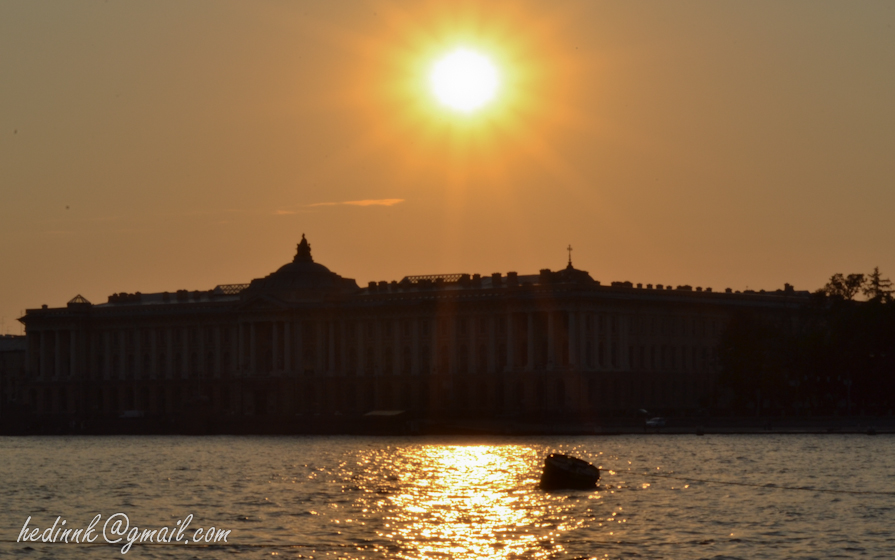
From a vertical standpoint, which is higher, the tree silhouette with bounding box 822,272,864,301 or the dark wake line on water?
the tree silhouette with bounding box 822,272,864,301

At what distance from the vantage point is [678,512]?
2532 inches

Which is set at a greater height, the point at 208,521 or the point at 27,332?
the point at 27,332

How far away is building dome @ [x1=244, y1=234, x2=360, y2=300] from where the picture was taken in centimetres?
16638

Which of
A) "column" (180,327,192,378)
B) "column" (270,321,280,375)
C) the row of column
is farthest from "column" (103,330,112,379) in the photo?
"column" (270,321,280,375)

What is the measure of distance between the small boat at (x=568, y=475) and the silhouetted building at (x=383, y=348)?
203ft

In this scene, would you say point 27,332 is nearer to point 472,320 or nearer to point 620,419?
point 472,320

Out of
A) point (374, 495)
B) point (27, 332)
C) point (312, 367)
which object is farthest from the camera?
point (27, 332)

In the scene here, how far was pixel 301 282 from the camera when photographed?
167875 mm

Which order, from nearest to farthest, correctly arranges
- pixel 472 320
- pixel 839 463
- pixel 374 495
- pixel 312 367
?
pixel 374 495, pixel 839 463, pixel 472 320, pixel 312 367

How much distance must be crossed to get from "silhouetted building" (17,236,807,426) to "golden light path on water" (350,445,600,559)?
166 ft

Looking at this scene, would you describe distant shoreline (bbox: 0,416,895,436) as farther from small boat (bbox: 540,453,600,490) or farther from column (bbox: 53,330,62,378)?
small boat (bbox: 540,453,600,490)

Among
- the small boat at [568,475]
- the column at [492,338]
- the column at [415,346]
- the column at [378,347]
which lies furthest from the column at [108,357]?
the small boat at [568,475]

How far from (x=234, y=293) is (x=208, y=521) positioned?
368 feet

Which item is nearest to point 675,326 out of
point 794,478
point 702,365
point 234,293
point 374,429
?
point 702,365
